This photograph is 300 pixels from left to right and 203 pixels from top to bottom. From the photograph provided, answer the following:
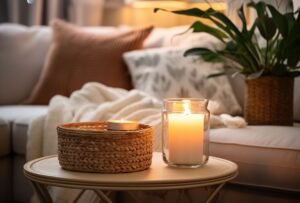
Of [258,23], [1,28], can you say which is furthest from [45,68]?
[258,23]

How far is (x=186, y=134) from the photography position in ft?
4.41

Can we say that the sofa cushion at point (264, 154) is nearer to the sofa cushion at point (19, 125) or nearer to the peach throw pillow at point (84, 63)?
the sofa cushion at point (19, 125)

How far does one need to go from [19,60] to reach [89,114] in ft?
2.79

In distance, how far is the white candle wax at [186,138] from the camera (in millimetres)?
1341

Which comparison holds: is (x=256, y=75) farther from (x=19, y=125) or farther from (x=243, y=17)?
(x=19, y=125)

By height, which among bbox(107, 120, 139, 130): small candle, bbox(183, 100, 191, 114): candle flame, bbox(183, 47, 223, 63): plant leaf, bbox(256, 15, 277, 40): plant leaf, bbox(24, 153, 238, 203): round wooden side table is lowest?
bbox(24, 153, 238, 203): round wooden side table

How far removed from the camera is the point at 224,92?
2250 millimetres

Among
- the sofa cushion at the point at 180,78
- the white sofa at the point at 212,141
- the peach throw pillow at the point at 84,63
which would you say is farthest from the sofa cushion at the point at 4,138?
the sofa cushion at the point at 180,78

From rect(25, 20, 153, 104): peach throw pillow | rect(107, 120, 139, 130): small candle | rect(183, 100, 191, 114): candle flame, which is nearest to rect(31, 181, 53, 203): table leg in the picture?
rect(107, 120, 139, 130): small candle

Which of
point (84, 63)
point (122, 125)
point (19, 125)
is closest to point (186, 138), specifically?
point (122, 125)

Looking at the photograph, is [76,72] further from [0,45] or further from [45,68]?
[0,45]

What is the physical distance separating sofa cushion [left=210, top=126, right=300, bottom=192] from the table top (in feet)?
0.86

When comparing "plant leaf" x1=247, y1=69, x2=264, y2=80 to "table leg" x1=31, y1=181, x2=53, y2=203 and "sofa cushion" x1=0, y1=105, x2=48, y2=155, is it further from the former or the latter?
"table leg" x1=31, y1=181, x2=53, y2=203

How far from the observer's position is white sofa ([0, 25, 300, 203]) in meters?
1.58
